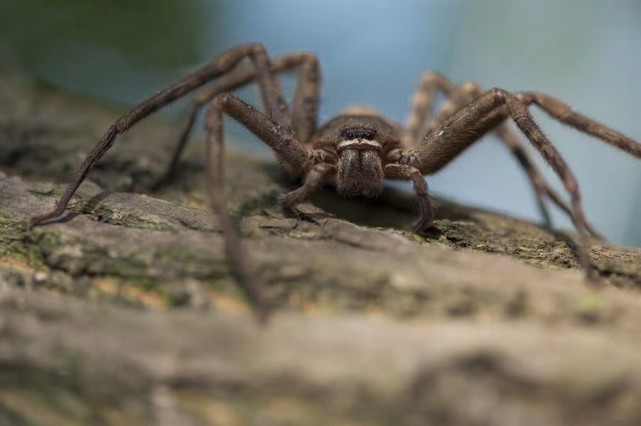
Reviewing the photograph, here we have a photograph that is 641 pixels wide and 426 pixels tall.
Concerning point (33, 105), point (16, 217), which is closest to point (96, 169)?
point (16, 217)

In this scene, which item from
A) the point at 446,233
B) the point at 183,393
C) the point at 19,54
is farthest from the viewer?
the point at 19,54

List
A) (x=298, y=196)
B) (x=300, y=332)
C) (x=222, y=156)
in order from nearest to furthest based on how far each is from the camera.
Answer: (x=300, y=332) < (x=222, y=156) < (x=298, y=196)

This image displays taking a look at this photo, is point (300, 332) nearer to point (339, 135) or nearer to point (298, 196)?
point (298, 196)

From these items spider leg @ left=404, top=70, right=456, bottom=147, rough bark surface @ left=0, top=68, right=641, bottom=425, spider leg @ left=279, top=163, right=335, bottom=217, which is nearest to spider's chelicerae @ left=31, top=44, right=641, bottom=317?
spider leg @ left=279, top=163, right=335, bottom=217

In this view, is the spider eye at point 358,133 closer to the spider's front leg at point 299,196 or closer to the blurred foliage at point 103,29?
the spider's front leg at point 299,196

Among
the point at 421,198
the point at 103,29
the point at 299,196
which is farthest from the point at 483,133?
the point at 103,29

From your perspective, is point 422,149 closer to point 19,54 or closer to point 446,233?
point 446,233

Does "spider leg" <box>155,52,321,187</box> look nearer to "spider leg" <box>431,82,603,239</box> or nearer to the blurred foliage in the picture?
"spider leg" <box>431,82,603,239</box>
